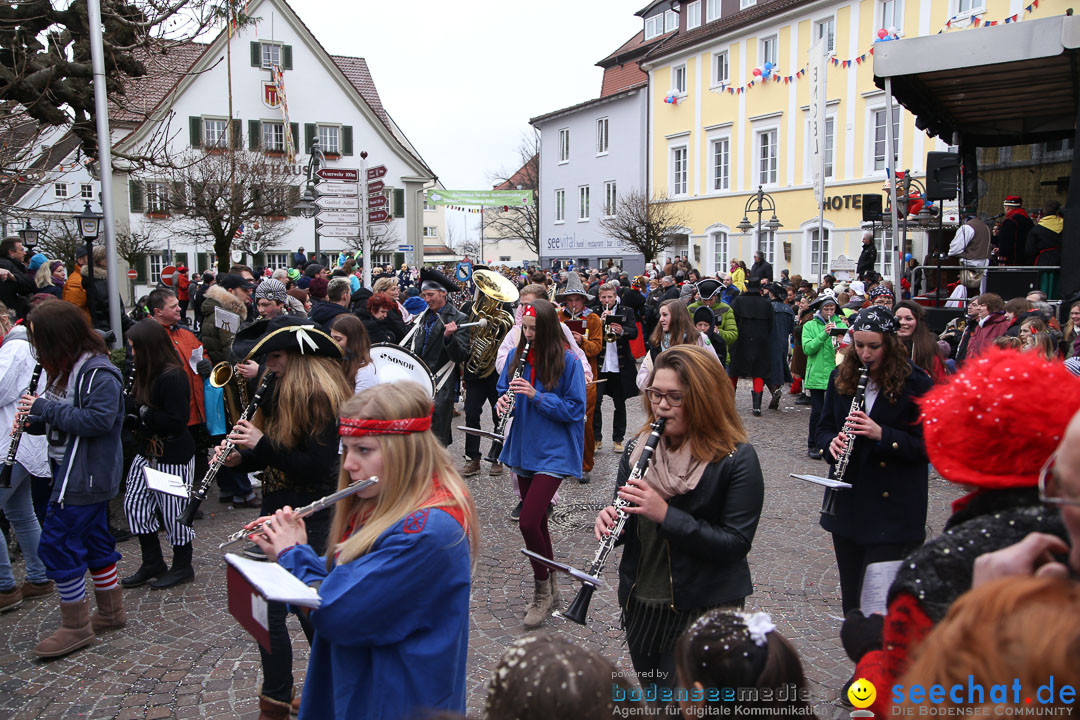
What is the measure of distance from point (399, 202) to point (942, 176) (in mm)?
30390

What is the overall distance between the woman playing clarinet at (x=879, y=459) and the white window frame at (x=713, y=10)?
3227 centimetres

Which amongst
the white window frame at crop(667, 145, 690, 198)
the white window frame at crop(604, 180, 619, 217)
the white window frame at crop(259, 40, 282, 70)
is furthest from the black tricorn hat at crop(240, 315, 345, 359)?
the white window frame at crop(604, 180, 619, 217)

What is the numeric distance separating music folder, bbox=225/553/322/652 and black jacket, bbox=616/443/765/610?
4.05ft

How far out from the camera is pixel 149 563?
529cm

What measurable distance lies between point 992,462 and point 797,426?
30.7 ft

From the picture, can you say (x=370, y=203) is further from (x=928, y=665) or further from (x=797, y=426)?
(x=928, y=665)

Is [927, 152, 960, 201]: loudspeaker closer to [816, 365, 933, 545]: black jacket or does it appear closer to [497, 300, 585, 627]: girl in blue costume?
[497, 300, 585, 627]: girl in blue costume

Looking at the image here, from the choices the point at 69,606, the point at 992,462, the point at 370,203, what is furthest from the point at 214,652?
the point at 370,203

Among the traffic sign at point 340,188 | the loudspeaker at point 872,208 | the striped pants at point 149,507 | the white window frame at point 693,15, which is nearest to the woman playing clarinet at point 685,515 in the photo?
the striped pants at point 149,507

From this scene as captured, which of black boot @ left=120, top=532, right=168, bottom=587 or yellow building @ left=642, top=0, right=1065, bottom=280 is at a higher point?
yellow building @ left=642, top=0, right=1065, bottom=280

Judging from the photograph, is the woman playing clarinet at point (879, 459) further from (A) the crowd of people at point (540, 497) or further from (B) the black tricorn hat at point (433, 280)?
(B) the black tricorn hat at point (433, 280)

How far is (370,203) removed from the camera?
10.8 metres

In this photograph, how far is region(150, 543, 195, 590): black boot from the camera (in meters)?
5.16

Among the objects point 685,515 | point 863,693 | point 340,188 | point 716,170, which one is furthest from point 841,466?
point 716,170
